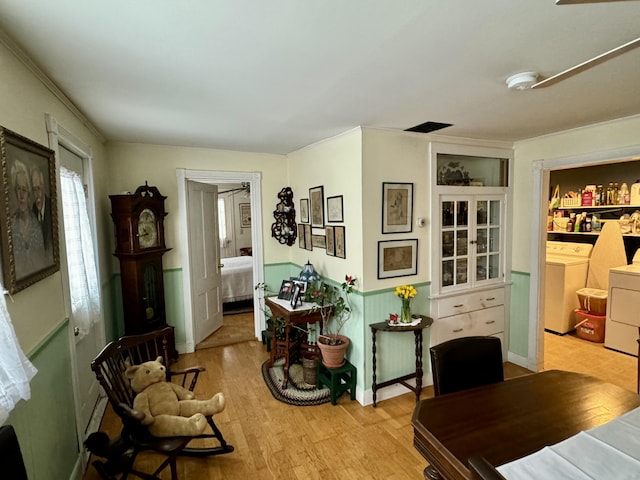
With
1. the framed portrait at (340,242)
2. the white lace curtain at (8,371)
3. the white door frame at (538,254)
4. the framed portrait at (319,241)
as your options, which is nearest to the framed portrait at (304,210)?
the framed portrait at (319,241)

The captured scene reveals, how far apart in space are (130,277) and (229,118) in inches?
69.7

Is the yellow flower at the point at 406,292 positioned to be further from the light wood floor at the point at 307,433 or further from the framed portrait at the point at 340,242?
the light wood floor at the point at 307,433

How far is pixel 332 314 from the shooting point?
3.07 m

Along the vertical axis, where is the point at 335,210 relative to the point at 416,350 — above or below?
above

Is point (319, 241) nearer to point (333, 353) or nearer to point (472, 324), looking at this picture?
point (333, 353)

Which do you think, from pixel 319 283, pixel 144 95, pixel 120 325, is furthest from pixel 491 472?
pixel 120 325

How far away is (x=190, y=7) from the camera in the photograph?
1143 millimetres

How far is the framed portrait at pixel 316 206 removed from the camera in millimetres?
3312

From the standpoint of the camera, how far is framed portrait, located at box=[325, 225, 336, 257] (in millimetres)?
3130

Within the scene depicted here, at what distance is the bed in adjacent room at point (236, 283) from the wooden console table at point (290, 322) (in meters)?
2.11

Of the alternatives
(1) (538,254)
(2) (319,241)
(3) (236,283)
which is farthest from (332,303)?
(3) (236,283)

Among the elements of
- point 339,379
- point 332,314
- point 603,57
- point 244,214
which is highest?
point 603,57

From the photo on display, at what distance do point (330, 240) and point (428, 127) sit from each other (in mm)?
1282

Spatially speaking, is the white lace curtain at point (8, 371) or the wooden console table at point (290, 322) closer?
the white lace curtain at point (8, 371)
